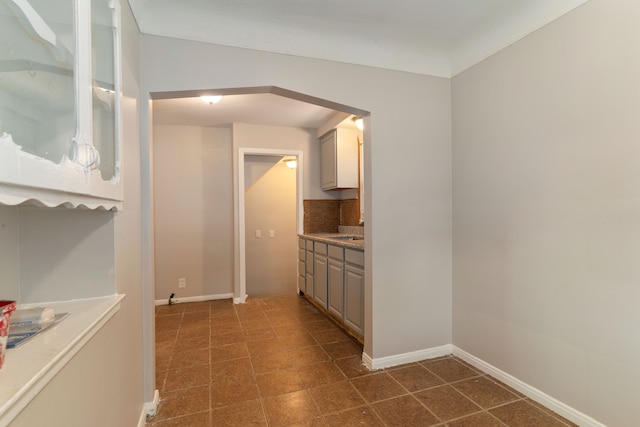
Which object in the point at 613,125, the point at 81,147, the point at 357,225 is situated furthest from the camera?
the point at 357,225

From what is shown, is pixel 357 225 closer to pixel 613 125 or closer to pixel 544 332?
pixel 544 332

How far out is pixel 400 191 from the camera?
2428 mm

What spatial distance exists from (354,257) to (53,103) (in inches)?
92.1

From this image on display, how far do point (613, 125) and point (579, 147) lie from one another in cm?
17

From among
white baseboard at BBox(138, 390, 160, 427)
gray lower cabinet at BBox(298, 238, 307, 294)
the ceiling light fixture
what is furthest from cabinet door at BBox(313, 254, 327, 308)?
the ceiling light fixture

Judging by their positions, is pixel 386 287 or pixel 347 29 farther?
pixel 386 287

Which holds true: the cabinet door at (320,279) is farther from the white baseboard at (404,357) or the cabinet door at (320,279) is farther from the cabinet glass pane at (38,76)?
the cabinet glass pane at (38,76)

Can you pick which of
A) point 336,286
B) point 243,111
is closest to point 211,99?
point 243,111

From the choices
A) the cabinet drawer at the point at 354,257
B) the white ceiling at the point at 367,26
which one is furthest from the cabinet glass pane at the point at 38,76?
the cabinet drawer at the point at 354,257

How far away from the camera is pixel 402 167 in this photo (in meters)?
2.44

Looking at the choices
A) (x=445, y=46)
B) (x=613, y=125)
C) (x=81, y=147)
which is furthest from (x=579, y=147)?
(x=81, y=147)

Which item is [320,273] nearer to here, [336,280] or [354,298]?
[336,280]

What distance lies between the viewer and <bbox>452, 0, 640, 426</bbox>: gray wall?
1516 mm

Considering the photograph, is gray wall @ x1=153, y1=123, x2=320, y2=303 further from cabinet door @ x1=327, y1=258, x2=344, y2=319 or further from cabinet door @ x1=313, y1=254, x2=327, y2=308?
cabinet door @ x1=327, y1=258, x2=344, y2=319
